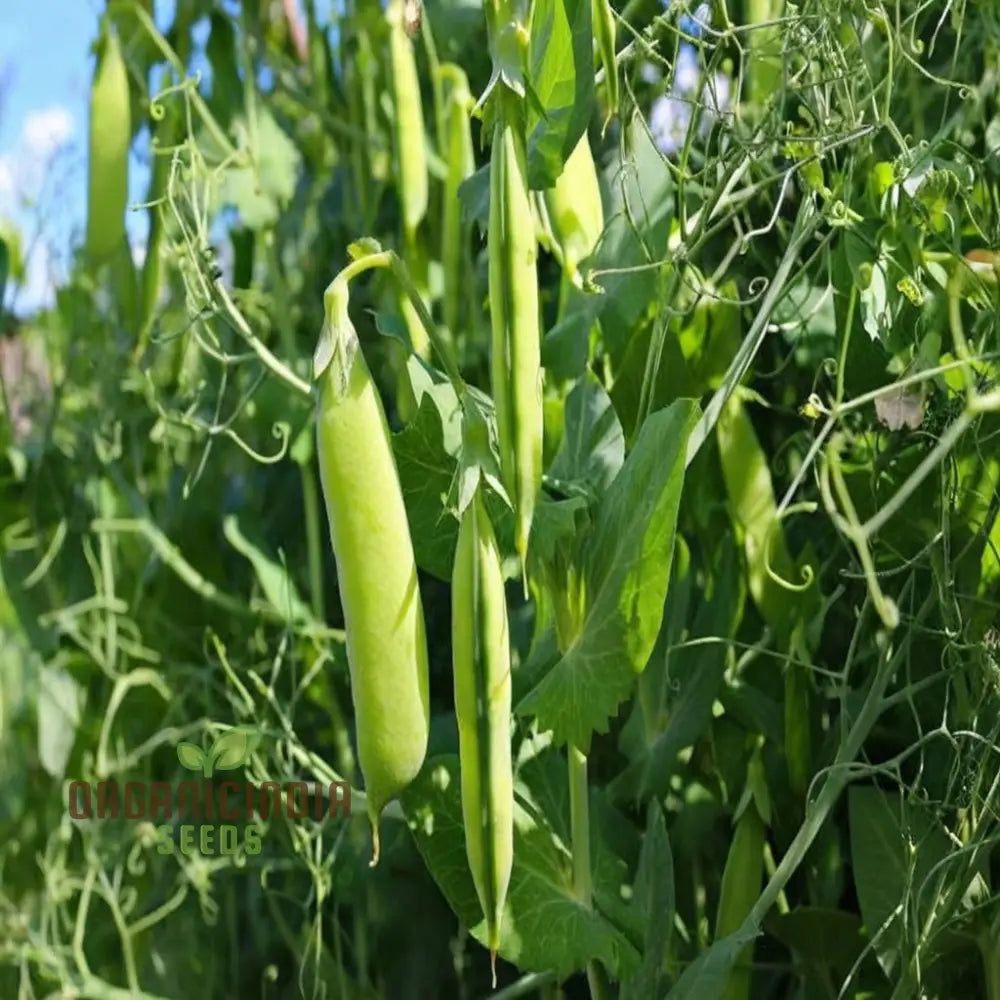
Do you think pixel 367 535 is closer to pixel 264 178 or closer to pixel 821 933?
pixel 821 933

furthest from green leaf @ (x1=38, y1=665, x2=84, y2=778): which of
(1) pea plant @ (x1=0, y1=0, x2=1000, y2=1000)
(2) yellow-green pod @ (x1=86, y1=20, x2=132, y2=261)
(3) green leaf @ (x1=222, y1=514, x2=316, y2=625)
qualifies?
(2) yellow-green pod @ (x1=86, y1=20, x2=132, y2=261)

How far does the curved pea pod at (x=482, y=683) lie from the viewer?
0.45 m

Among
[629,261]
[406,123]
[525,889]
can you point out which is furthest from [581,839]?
[406,123]

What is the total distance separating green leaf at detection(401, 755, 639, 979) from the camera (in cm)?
54

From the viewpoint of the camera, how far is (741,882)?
60 centimetres

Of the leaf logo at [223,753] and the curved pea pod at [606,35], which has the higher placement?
the curved pea pod at [606,35]


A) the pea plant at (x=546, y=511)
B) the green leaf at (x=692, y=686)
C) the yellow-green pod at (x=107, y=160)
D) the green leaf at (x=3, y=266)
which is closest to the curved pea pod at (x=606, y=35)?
the pea plant at (x=546, y=511)

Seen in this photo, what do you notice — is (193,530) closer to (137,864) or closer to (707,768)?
(137,864)

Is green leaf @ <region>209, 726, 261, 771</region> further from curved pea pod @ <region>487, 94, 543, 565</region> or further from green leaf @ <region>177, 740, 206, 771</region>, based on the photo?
curved pea pod @ <region>487, 94, 543, 565</region>

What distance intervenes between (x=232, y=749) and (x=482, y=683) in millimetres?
334

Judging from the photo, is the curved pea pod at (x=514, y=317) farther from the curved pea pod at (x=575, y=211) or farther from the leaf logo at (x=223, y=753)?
the leaf logo at (x=223, y=753)

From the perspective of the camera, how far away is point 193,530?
0.90m

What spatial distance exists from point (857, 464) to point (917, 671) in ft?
0.33

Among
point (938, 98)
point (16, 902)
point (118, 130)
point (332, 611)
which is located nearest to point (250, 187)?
point (118, 130)
